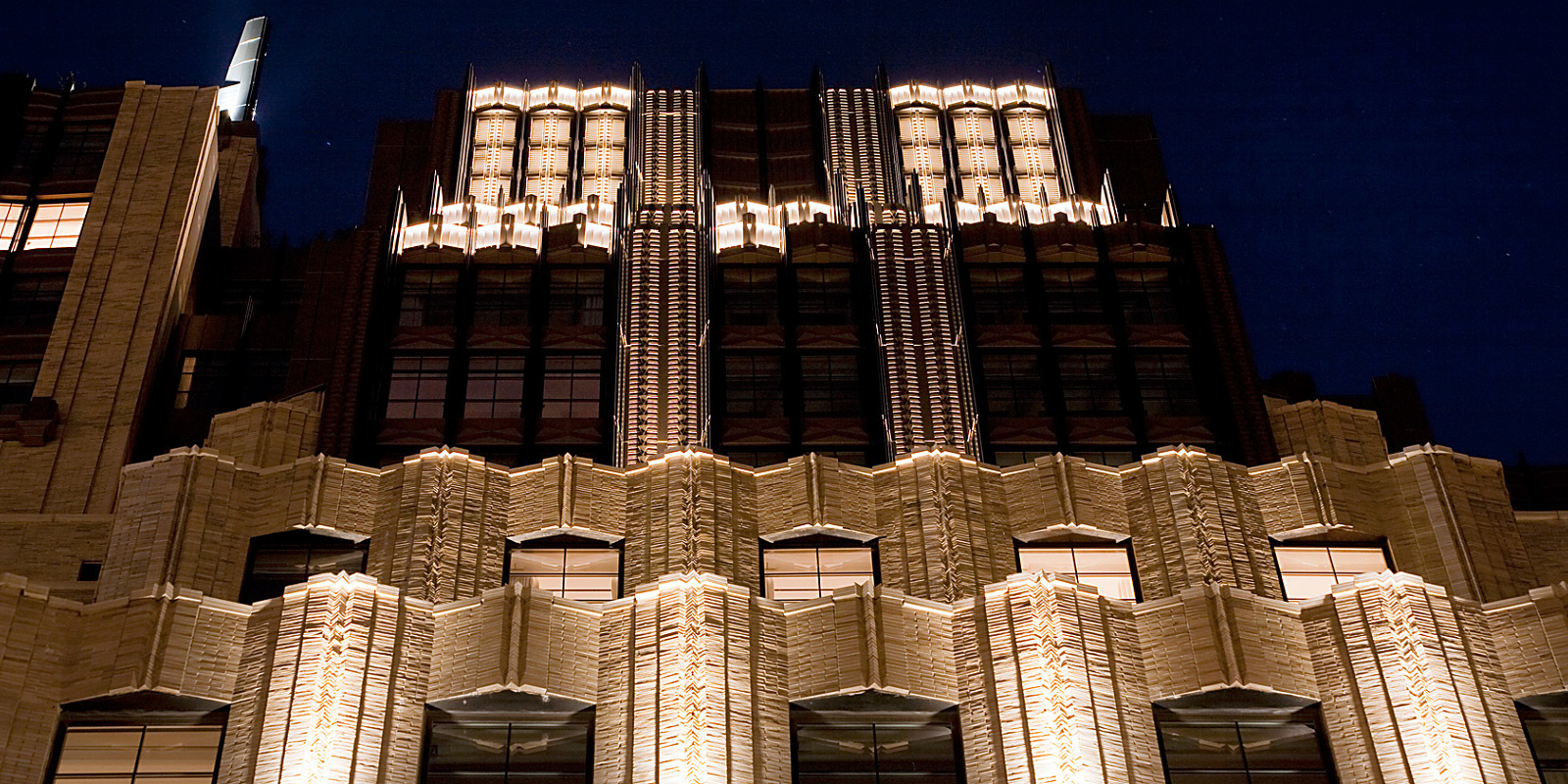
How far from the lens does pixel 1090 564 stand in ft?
152

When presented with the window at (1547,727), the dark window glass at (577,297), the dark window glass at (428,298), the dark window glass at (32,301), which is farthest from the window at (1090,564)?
the dark window glass at (32,301)

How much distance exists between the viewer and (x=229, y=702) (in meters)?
39.6

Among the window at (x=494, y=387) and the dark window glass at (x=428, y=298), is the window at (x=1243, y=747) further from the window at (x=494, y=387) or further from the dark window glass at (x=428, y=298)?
the dark window glass at (x=428, y=298)

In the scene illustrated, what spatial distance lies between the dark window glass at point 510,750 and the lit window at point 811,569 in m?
Answer: 7.37

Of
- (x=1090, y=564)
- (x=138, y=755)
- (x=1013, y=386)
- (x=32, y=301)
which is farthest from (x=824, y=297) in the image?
(x=138, y=755)

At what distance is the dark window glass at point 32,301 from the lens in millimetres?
60281

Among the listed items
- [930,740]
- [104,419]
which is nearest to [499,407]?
[104,419]

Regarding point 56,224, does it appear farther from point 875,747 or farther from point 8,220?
point 875,747

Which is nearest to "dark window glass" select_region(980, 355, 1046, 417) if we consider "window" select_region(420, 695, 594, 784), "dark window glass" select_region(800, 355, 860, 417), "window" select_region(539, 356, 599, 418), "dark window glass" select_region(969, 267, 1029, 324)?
"dark window glass" select_region(969, 267, 1029, 324)

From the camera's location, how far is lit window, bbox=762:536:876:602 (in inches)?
1795

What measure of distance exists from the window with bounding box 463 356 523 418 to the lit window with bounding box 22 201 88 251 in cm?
1672

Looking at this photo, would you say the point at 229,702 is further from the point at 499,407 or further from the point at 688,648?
the point at 499,407

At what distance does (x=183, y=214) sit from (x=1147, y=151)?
37366 mm

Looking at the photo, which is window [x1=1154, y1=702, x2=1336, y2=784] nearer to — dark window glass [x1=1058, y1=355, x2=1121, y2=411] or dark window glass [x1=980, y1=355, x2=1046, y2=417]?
dark window glass [x1=980, y1=355, x2=1046, y2=417]
